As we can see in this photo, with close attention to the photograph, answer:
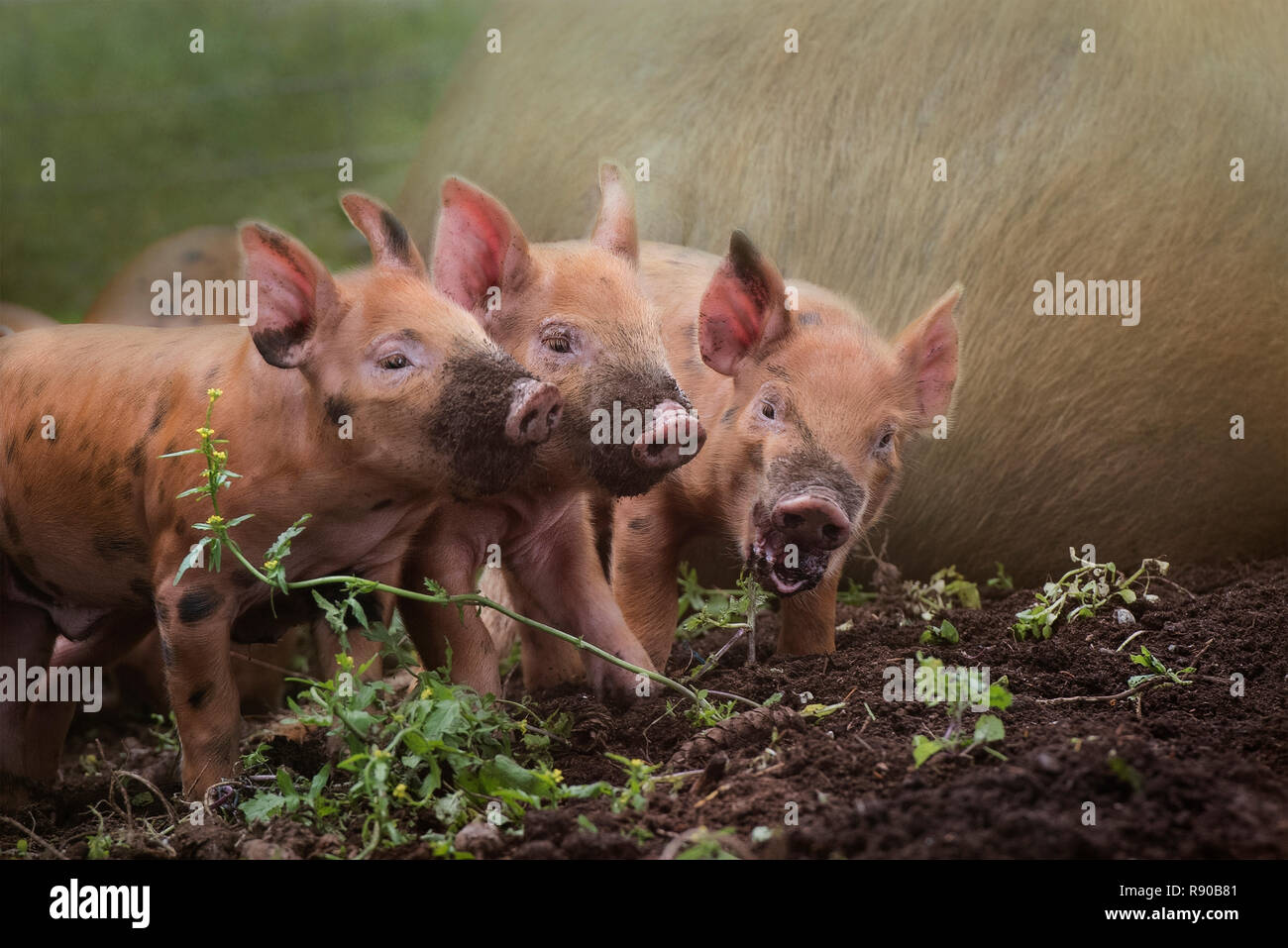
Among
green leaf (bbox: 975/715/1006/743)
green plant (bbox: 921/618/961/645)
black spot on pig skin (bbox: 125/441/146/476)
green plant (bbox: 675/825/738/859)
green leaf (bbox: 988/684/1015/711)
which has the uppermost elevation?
black spot on pig skin (bbox: 125/441/146/476)

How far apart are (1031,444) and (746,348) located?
1.06 metres

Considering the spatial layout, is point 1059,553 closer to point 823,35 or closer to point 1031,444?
point 1031,444

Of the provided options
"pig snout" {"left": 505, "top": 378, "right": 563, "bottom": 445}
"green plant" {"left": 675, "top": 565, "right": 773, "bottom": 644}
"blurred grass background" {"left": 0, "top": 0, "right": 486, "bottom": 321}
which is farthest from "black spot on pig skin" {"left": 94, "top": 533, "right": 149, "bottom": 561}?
"blurred grass background" {"left": 0, "top": 0, "right": 486, "bottom": 321}

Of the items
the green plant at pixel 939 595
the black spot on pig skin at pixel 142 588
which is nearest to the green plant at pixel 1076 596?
the green plant at pixel 939 595

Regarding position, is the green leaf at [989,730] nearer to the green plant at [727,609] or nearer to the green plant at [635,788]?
the green plant at [635,788]

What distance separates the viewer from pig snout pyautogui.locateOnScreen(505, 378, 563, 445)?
8.15ft

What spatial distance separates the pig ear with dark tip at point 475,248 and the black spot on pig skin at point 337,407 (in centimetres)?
36

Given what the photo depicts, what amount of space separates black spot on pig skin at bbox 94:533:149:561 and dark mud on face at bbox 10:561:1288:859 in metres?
0.46

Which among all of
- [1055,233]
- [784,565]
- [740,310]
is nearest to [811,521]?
[784,565]

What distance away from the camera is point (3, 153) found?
248 inches

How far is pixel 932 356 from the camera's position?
10.3 feet

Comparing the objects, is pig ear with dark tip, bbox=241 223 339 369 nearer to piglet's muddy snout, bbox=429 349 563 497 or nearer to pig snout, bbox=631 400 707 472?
piglet's muddy snout, bbox=429 349 563 497

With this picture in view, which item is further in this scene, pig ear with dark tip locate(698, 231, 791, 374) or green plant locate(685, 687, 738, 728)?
pig ear with dark tip locate(698, 231, 791, 374)

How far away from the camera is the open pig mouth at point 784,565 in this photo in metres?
2.78
